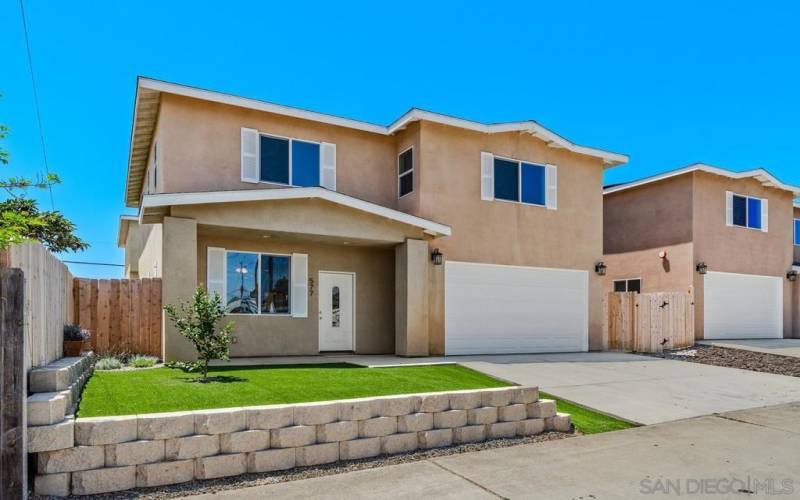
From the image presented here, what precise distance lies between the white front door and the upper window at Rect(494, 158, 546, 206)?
4636 millimetres

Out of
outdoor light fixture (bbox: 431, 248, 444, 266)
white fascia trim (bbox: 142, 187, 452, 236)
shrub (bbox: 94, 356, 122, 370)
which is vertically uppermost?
white fascia trim (bbox: 142, 187, 452, 236)

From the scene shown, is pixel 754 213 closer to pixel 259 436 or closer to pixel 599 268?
pixel 599 268

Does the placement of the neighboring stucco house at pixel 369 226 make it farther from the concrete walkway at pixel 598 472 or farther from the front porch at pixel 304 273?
the concrete walkway at pixel 598 472

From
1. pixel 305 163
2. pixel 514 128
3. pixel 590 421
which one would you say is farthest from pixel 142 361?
pixel 514 128

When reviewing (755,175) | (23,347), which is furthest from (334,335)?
(755,175)

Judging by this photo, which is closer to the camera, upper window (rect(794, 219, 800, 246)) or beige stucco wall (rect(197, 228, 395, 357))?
beige stucco wall (rect(197, 228, 395, 357))

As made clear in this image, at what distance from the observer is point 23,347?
179 inches

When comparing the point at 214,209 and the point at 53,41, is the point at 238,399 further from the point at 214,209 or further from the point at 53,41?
the point at 53,41

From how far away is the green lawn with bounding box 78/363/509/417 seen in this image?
19.1ft

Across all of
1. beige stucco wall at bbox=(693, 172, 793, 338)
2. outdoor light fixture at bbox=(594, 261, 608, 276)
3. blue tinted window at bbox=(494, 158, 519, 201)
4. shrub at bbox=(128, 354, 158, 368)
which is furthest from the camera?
beige stucco wall at bbox=(693, 172, 793, 338)

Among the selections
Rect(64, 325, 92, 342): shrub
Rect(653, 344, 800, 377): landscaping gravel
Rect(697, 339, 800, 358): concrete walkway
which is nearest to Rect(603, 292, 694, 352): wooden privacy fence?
Rect(653, 344, 800, 377): landscaping gravel

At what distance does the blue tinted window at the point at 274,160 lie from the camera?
42.1ft

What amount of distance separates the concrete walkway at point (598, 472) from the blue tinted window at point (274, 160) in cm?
859

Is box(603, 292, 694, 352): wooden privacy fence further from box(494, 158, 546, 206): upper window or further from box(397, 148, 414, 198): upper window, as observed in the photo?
box(397, 148, 414, 198): upper window
